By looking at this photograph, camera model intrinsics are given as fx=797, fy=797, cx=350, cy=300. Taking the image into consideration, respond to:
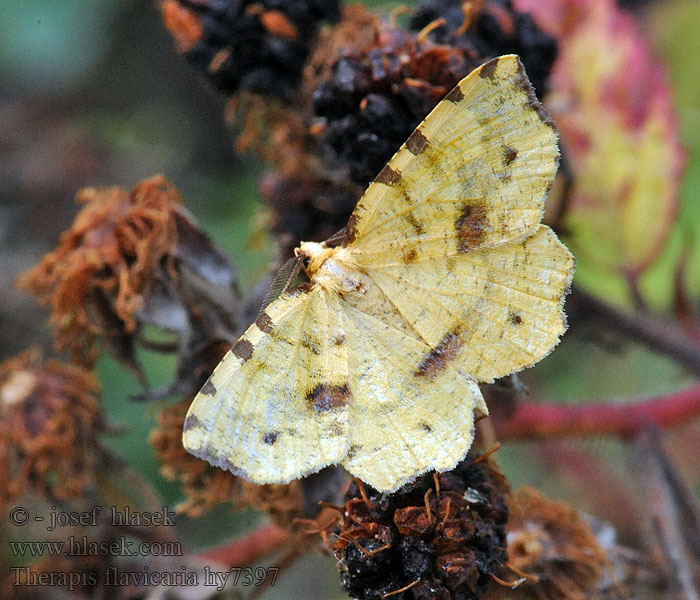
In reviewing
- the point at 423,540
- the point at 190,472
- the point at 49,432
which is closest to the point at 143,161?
the point at 49,432

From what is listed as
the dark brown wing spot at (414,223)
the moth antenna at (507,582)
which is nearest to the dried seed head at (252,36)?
the dark brown wing spot at (414,223)

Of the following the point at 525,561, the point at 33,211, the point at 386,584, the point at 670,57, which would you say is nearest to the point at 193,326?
the point at 386,584

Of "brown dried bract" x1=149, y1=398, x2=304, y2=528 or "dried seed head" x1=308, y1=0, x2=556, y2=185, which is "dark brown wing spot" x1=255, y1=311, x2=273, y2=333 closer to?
"dried seed head" x1=308, y1=0, x2=556, y2=185

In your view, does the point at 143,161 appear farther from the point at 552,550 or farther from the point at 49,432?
the point at 552,550

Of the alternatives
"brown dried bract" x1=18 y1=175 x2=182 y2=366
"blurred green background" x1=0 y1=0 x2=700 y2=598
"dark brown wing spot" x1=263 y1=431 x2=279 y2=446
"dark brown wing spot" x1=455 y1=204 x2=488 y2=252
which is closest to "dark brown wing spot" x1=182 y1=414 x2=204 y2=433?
"dark brown wing spot" x1=263 y1=431 x2=279 y2=446

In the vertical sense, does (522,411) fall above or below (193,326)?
below

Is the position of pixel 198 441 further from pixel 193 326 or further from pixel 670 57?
pixel 670 57

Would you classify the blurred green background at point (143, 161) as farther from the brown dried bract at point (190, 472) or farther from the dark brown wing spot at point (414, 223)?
the dark brown wing spot at point (414, 223)
